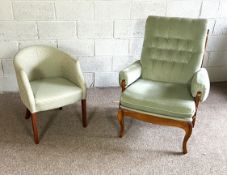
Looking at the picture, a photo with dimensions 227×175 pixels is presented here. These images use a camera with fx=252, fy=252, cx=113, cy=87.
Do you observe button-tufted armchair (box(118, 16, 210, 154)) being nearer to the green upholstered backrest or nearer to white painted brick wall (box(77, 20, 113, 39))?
the green upholstered backrest

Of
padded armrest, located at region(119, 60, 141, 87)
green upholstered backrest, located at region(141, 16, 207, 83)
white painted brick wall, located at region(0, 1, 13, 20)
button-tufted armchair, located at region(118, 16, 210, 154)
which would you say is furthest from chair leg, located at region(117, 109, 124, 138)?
white painted brick wall, located at region(0, 1, 13, 20)

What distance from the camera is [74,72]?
209 centimetres

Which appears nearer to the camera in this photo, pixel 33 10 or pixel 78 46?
pixel 33 10

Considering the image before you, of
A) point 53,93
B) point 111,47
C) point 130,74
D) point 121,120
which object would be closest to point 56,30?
point 111,47

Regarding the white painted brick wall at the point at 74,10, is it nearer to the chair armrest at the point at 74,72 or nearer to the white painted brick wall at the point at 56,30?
the white painted brick wall at the point at 56,30

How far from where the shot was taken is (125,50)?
271 centimetres

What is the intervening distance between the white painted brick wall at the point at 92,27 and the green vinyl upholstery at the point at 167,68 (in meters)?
0.41

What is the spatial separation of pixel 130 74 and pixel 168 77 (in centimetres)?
39

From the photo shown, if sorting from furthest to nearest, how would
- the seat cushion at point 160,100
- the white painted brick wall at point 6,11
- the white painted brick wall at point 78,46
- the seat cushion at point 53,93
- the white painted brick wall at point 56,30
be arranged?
1. the white painted brick wall at point 78,46
2. the white painted brick wall at point 56,30
3. the white painted brick wall at point 6,11
4. the seat cushion at point 53,93
5. the seat cushion at point 160,100

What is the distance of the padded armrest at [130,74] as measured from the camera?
2.01 metres

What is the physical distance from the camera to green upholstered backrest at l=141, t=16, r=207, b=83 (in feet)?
6.99

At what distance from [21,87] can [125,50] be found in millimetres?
1210

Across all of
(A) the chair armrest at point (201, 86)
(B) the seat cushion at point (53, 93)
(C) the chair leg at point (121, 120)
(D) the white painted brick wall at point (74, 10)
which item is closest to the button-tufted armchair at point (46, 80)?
(B) the seat cushion at point (53, 93)

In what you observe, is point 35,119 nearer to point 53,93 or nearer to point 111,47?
point 53,93
